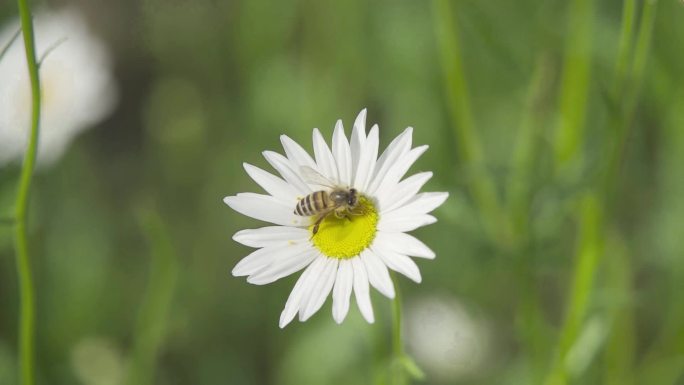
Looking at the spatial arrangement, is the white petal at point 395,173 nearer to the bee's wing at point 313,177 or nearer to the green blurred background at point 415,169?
the bee's wing at point 313,177

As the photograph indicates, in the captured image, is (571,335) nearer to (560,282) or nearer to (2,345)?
(560,282)

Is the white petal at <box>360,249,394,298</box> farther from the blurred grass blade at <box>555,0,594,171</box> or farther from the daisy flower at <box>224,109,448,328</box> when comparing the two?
the blurred grass blade at <box>555,0,594,171</box>

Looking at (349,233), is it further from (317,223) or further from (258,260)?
(258,260)

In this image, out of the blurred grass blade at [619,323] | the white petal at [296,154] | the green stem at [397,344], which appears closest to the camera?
the green stem at [397,344]

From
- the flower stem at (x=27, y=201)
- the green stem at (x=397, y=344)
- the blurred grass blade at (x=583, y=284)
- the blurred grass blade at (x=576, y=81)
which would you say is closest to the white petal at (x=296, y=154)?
the green stem at (x=397, y=344)

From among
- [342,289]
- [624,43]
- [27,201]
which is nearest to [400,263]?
→ [342,289]

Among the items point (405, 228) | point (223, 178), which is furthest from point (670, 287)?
point (223, 178)

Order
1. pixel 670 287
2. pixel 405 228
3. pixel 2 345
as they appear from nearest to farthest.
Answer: pixel 405 228, pixel 670 287, pixel 2 345
